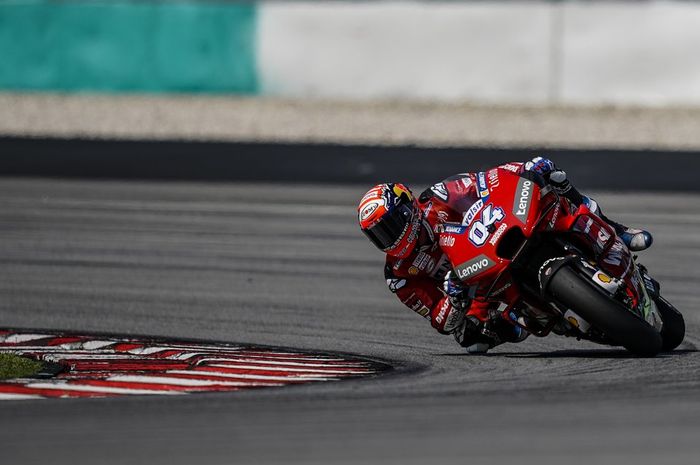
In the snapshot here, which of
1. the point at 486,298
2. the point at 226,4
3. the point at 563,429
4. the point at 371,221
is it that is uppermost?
the point at 226,4

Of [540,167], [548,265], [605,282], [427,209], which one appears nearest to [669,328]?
[605,282]

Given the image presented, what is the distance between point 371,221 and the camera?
24.5 ft

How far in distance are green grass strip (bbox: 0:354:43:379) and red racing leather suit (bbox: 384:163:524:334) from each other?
2050mm

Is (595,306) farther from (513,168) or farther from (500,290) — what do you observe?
(513,168)

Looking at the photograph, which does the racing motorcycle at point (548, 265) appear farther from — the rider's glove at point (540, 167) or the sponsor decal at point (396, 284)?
the sponsor decal at point (396, 284)

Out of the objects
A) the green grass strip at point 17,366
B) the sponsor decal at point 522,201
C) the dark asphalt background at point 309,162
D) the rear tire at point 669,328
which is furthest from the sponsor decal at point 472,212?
the dark asphalt background at point 309,162

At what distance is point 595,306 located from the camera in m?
7.13

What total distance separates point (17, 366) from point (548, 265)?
2894 millimetres

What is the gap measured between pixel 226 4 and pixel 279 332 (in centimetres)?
1454

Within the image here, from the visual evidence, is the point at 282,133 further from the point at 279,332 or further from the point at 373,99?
the point at 279,332

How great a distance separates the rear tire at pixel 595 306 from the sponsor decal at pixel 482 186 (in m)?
0.64

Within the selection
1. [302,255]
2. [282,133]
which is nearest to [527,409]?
[302,255]

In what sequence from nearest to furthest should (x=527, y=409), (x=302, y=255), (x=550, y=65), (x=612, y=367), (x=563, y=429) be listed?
(x=563, y=429) → (x=527, y=409) → (x=612, y=367) → (x=302, y=255) → (x=550, y=65)

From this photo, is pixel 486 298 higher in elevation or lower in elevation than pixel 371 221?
lower
